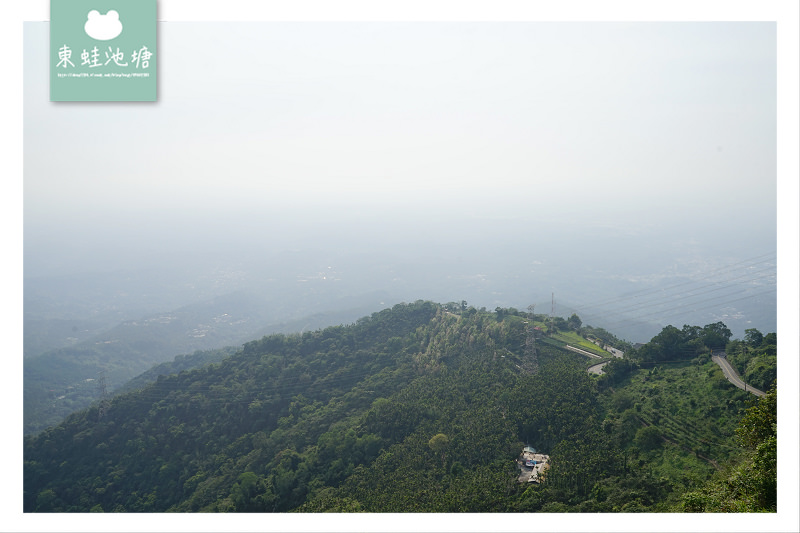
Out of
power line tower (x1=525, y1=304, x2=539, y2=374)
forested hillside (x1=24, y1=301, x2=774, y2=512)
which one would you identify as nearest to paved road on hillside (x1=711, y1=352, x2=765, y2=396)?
forested hillside (x1=24, y1=301, x2=774, y2=512)

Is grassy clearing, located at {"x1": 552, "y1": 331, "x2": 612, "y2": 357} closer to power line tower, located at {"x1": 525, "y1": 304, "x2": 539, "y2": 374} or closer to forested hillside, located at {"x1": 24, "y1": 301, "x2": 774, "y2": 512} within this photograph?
forested hillside, located at {"x1": 24, "y1": 301, "x2": 774, "y2": 512}

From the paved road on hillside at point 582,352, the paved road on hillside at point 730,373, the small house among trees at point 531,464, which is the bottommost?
the small house among trees at point 531,464

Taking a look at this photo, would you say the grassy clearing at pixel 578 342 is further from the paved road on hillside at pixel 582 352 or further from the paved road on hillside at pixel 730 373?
the paved road on hillside at pixel 730 373

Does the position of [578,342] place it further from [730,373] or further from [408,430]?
[408,430]

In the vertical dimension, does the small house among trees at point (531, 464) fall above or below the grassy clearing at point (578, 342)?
below

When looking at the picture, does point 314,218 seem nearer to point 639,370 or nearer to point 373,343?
point 373,343

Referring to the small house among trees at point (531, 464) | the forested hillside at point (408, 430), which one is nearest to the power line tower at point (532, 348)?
the forested hillside at point (408, 430)

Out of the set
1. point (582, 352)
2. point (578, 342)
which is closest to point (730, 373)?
point (582, 352)
